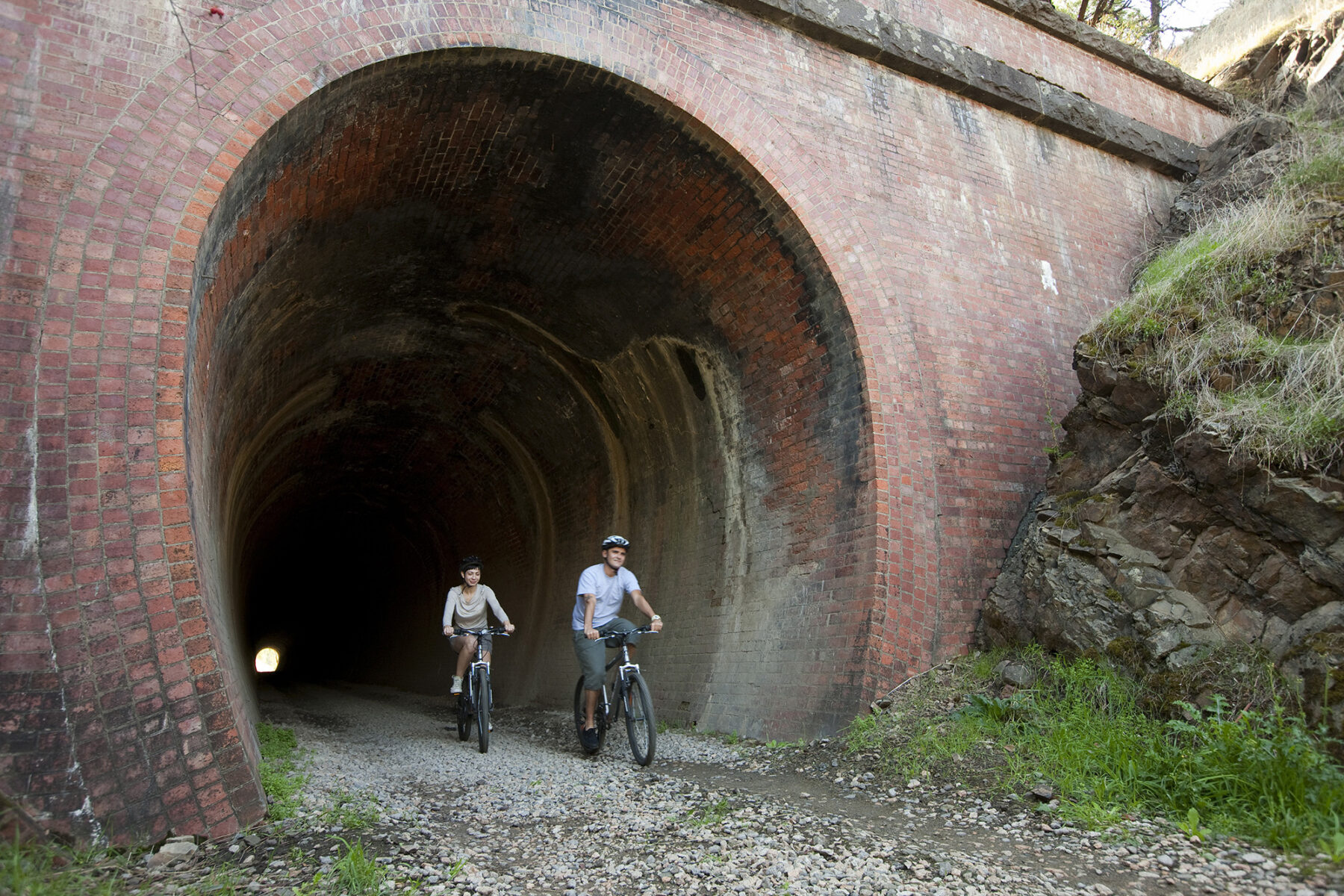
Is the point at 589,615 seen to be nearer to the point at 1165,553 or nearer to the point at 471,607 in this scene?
the point at 471,607

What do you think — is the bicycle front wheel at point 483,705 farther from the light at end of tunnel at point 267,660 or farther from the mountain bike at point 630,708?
the light at end of tunnel at point 267,660

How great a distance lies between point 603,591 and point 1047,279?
17.8ft

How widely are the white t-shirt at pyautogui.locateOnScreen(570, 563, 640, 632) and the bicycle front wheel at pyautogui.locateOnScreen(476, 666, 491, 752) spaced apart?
1175 mm

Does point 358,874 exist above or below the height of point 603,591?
below

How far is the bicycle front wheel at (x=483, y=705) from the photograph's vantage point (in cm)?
695

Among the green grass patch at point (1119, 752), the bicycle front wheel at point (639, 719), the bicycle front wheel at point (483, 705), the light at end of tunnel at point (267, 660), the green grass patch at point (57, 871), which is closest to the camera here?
the green grass patch at point (57, 871)

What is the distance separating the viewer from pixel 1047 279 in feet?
27.8

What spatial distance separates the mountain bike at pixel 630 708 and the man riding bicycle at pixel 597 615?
2.2 inches

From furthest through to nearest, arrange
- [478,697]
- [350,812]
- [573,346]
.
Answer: [573,346] → [478,697] → [350,812]

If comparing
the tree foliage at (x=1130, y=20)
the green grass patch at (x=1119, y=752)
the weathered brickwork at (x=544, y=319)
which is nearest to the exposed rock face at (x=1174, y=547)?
the green grass patch at (x=1119, y=752)

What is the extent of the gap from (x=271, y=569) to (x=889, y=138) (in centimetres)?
1600

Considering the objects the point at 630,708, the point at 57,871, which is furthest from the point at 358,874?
the point at 630,708

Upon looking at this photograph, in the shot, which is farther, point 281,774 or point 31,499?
point 281,774

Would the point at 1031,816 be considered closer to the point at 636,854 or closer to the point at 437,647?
the point at 636,854
